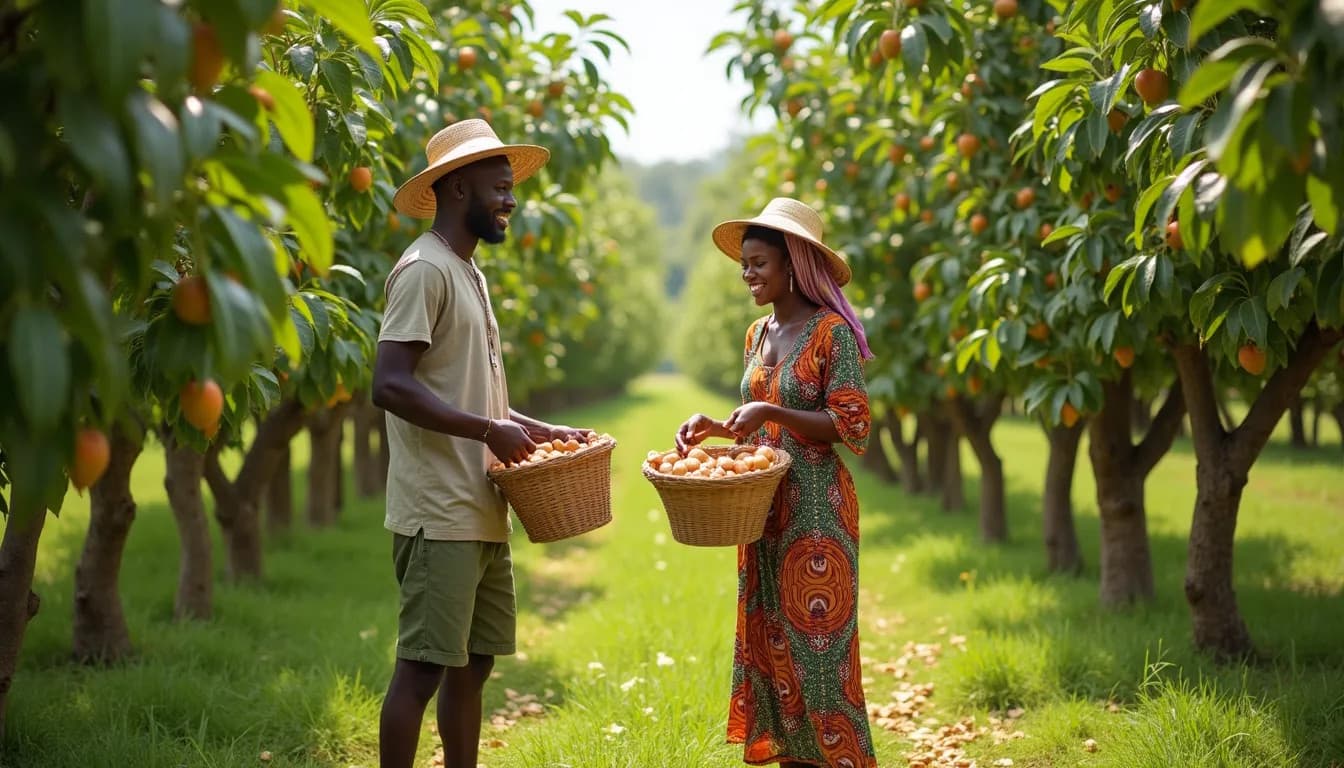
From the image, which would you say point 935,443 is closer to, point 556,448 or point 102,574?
point 102,574

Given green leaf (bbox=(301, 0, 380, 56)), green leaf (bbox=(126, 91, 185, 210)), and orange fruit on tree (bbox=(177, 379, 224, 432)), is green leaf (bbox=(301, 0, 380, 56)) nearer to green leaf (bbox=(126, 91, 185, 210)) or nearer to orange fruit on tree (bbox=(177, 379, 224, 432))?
green leaf (bbox=(126, 91, 185, 210))

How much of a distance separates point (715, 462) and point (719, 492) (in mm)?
204

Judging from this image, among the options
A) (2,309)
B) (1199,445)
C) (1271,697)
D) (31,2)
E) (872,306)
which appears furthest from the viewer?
(872,306)

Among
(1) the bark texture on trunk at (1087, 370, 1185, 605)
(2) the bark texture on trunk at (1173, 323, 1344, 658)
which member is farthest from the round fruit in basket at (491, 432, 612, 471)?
(1) the bark texture on trunk at (1087, 370, 1185, 605)

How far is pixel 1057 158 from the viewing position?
12.6 ft

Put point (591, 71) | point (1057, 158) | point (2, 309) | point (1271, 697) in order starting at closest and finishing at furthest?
point (2, 309), point (1057, 158), point (1271, 697), point (591, 71)

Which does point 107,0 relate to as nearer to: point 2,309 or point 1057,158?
point 2,309

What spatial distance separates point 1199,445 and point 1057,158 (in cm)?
183

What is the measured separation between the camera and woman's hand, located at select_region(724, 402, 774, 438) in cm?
320

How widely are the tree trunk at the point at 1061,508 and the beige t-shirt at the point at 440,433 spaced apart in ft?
15.5

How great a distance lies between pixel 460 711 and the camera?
332cm

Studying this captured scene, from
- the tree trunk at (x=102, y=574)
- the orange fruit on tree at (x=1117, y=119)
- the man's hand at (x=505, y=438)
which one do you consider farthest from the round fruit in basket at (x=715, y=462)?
the tree trunk at (x=102, y=574)

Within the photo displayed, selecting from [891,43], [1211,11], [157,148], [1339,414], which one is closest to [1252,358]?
[891,43]

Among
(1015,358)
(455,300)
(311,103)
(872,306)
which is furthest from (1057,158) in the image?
(872,306)
